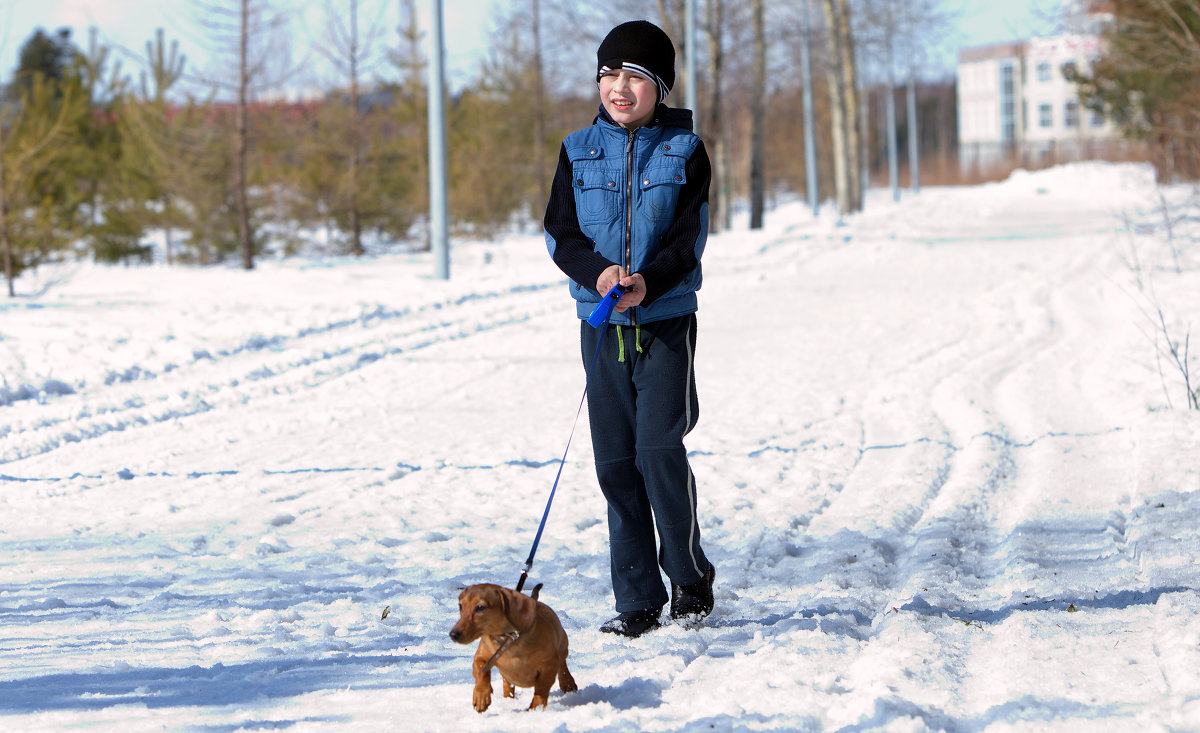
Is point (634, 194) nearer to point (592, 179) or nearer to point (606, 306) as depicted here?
point (592, 179)

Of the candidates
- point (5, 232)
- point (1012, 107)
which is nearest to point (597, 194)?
point (5, 232)

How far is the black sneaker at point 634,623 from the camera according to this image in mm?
3320

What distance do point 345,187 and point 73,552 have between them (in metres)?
23.6

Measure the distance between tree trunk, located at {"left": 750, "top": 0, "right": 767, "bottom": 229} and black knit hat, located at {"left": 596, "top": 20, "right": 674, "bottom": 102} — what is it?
25.2m

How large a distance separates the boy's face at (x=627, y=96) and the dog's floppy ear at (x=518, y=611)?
1.37 metres

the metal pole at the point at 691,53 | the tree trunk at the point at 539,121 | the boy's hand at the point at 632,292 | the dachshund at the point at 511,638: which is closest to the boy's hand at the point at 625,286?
the boy's hand at the point at 632,292

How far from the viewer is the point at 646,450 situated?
3.22 meters

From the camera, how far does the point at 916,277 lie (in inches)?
573

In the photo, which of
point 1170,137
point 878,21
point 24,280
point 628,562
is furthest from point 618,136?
point 878,21

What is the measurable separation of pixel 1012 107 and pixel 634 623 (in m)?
100

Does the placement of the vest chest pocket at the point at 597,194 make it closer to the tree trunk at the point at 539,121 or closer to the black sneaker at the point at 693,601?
the black sneaker at the point at 693,601

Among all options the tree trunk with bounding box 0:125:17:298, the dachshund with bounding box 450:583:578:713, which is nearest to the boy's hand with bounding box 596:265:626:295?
the dachshund with bounding box 450:583:578:713

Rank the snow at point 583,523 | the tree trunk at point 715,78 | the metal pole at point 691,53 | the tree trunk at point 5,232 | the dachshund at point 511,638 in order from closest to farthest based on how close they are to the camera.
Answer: the dachshund at point 511,638 < the snow at point 583,523 < the tree trunk at point 5,232 < the metal pole at point 691,53 < the tree trunk at point 715,78

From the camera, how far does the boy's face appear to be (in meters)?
3.15
